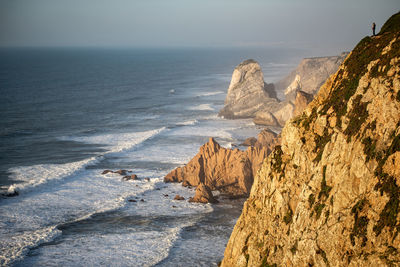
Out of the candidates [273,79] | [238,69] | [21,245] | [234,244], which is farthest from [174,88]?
[234,244]

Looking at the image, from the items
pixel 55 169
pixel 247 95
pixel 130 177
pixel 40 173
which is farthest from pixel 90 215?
pixel 247 95

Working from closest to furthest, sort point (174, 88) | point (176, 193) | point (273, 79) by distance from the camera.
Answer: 1. point (176, 193)
2. point (174, 88)
3. point (273, 79)

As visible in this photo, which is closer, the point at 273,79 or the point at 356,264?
the point at 356,264

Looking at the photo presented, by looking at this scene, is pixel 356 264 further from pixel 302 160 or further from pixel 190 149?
pixel 190 149

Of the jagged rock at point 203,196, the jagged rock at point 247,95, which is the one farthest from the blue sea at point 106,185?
the jagged rock at point 247,95

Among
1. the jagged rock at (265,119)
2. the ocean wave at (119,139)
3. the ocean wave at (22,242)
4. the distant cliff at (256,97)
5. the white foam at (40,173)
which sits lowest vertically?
the ocean wave at (22,242)

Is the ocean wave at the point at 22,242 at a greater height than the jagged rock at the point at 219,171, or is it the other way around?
the jagged rock at the point at 219,171

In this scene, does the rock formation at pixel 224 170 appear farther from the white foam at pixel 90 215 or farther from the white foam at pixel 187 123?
the white foam at pixel 187 123

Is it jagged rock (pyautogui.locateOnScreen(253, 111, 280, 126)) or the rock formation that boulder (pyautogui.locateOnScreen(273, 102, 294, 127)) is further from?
the rock formation
